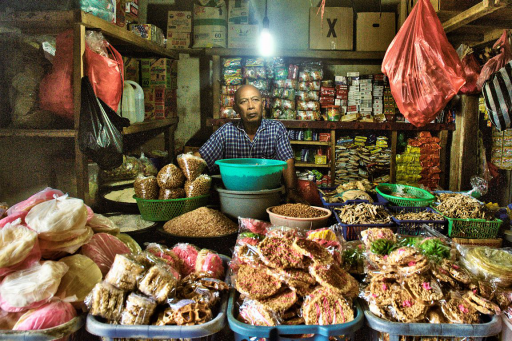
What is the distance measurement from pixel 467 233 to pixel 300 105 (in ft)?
9.29

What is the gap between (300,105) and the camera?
4.45 m

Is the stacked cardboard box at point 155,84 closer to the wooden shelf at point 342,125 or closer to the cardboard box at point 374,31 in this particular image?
the wooden shelf at point 342,125

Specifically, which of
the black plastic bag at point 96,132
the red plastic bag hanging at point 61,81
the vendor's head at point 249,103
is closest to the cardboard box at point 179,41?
the vendor's head at point 249,103

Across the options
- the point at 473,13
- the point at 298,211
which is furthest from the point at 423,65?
the point at 298,211

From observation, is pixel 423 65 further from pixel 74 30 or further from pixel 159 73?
pixel 159 73

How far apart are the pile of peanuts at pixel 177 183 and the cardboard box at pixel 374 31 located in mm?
3051

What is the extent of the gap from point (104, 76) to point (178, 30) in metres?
2.51

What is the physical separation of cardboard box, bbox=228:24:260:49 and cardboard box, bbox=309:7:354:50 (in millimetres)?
679

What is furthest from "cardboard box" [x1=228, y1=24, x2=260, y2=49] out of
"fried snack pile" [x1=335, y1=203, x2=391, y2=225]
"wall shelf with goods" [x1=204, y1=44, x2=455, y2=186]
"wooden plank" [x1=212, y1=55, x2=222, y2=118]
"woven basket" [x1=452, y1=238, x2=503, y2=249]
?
"woven basket" [x1=452, y1=238, x2=503, y2=249]

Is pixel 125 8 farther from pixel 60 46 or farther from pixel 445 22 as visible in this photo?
pixel 445 22

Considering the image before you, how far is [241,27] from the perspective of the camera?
441 centimetres

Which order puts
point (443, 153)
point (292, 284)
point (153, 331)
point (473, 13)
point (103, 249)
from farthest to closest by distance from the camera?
1. point (443, 153)
2. point (473, 13)
3. point (103, 249)
4. point (292, 284)
5. point (153, 331)

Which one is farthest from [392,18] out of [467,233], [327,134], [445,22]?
[467,233]

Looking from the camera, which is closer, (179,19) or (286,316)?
(286,316)
